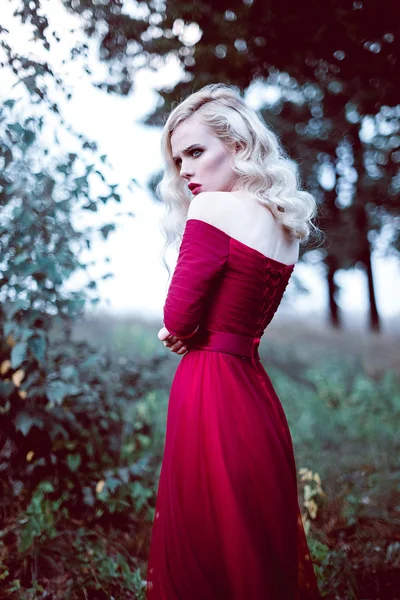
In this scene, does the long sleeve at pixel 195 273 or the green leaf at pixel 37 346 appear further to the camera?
the green leaf at pixel 37 346

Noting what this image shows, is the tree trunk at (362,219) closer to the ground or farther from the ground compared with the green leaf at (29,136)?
farther from the ground

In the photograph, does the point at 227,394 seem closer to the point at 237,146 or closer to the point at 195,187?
the point at 195,187

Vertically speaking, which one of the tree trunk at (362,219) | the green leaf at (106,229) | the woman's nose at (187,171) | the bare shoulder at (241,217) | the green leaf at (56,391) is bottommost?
the green leaf at (56,391)

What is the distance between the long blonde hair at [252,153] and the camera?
186 cm

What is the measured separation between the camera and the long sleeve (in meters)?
1.67

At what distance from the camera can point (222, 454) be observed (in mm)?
1702

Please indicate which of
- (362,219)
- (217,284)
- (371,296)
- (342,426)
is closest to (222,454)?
(217,284)

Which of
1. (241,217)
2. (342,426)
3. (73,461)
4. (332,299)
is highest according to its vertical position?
(332,299)

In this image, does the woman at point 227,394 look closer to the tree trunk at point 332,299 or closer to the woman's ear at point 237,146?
the woman's ear at point 237,146

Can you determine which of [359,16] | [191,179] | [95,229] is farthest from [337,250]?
[191,179]

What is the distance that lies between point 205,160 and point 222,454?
1058 millimetres

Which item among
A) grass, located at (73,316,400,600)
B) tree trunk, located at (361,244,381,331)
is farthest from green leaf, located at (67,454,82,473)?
tree trunk, located at (361,244,381,331)

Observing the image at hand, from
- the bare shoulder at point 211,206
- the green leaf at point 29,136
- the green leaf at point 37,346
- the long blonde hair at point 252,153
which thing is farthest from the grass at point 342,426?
the green leaf at point 29,136

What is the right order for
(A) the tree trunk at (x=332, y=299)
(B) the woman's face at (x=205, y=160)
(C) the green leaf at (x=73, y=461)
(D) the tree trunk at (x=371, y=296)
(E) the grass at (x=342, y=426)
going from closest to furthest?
(B) the woman's face at (x=205, y=160) → (E) the grass at (x=342, y=426) → (C) the green leaf at (x=73, y=461) → (D) the tree trunk at (x=371, y=296) → (A) the tree trunk at (x=332, y=299)
